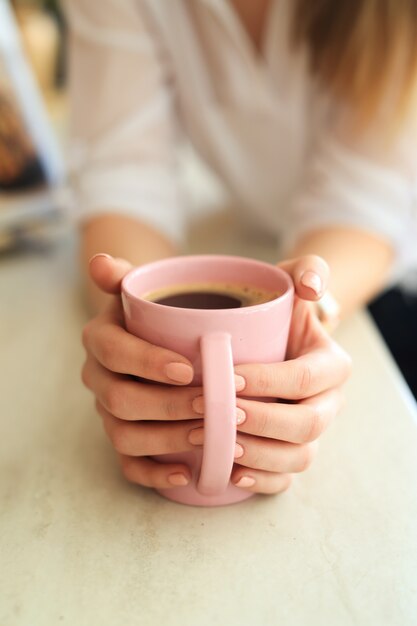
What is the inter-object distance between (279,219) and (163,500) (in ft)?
1.75

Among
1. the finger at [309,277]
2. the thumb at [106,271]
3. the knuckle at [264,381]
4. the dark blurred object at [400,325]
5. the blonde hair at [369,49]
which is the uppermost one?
the blonde hair at [369,49]

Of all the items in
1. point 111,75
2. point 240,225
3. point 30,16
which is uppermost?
point 111,75

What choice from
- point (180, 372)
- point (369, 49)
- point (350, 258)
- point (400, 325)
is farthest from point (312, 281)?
point (400, 325)

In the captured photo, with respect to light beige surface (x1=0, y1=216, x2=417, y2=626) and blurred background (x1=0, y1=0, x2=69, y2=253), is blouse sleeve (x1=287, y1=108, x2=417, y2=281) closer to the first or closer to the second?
light beige surface (x1=0, y1=216, x2=417, y2=626)

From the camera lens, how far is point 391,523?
1.20 feet

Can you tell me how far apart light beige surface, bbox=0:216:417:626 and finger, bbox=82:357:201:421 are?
7cm

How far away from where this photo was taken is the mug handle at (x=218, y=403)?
307 mm

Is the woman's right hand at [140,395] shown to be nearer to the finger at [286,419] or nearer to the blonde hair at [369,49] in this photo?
the finger at [286,419]

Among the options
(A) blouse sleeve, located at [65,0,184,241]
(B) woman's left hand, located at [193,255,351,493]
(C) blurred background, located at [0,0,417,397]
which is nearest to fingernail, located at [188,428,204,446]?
(B) woman's left hand, located at [193,255,351,493]

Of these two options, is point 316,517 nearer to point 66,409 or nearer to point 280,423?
point 280,423

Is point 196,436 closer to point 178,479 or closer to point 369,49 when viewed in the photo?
point 178,479

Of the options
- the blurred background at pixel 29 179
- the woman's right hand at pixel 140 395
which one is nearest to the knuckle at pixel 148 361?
the woman's right hand at pixel 140 395

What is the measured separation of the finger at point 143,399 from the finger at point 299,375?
3 cm

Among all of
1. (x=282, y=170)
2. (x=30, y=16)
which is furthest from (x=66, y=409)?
(x=30, y=16)
